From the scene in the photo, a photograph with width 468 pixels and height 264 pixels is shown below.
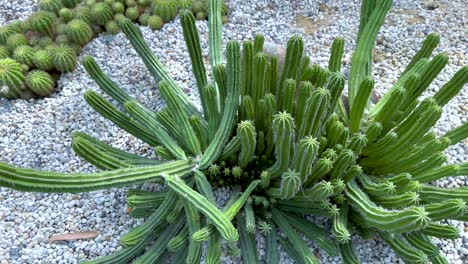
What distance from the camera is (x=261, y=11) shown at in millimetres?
4609

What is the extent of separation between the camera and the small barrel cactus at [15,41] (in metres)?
4.29

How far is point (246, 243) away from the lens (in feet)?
9.87

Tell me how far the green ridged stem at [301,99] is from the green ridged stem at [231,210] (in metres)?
0.48

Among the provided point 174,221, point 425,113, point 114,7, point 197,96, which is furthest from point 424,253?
point 114,7

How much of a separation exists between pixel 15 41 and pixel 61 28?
0.39m

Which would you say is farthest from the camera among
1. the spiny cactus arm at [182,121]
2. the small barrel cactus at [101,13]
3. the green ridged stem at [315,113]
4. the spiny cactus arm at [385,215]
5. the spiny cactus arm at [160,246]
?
the small barrel cactus at [101,13]

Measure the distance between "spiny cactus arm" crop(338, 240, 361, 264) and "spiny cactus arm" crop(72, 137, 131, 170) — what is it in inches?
53.7

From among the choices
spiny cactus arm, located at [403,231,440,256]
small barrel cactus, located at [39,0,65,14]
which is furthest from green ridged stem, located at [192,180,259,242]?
small barrel cactus, located at [39,0,65,14]

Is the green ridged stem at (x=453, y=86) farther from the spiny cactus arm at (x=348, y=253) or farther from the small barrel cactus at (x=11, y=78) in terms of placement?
the small barrel cactus at (x=11, y=78)

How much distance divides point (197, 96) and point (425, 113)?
5.82 ft

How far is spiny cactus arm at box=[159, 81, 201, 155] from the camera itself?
3092 millimetres

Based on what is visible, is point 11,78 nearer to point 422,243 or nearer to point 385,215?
point 385,215

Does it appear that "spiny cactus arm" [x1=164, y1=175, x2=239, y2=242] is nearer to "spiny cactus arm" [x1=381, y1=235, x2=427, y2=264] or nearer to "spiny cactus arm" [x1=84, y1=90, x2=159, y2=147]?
"spiny cactus arm" [x1=84, y1=90, x2=159, y2=147]

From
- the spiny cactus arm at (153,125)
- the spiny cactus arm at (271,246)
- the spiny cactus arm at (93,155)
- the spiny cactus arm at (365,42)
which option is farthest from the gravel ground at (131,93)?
the spiny cactus arm at (93,155)
